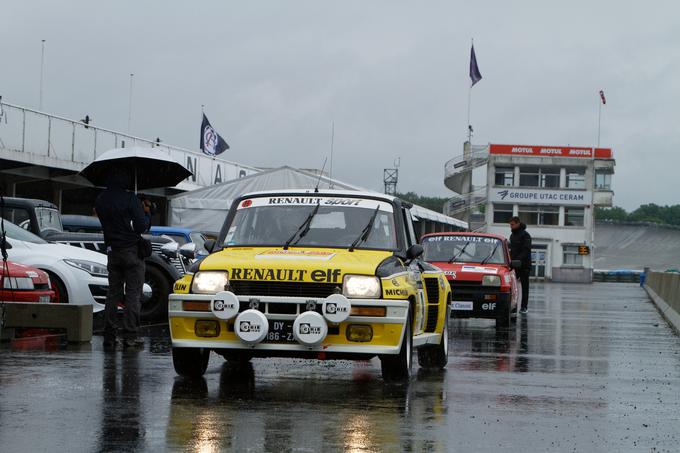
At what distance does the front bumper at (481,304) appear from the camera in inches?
739

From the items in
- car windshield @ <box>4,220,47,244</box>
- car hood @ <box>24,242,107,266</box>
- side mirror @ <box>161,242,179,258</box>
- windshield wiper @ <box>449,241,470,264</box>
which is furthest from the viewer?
windshield wiper @ <box>449,241,470,264</box>

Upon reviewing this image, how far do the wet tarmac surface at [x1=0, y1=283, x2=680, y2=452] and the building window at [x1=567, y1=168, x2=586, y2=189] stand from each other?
8299 cm

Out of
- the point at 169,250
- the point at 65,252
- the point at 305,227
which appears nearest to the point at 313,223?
the point at 305,227

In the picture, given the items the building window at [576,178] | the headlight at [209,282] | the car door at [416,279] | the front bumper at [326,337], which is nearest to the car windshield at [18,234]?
the car door at [416,279]

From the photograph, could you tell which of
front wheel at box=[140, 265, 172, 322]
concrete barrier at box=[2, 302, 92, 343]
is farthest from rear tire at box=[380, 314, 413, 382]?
front wheel at box=[140, 265, 172, 322]

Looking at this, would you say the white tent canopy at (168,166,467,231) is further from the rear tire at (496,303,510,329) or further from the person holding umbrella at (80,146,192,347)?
the person holding umbrella at (80,146,192,347)

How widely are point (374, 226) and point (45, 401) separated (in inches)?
146

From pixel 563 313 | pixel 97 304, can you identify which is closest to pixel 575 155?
pixel 563 313

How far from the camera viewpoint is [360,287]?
9234 millimetres

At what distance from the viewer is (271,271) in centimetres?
923

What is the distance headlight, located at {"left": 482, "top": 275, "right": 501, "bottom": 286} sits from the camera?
62.2 feet

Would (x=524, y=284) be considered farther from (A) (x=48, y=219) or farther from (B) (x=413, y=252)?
(B) (x=413, y=252)

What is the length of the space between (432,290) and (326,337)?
2.56 metres

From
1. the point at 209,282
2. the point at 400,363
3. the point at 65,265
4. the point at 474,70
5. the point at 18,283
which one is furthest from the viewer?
the point at 474,70
